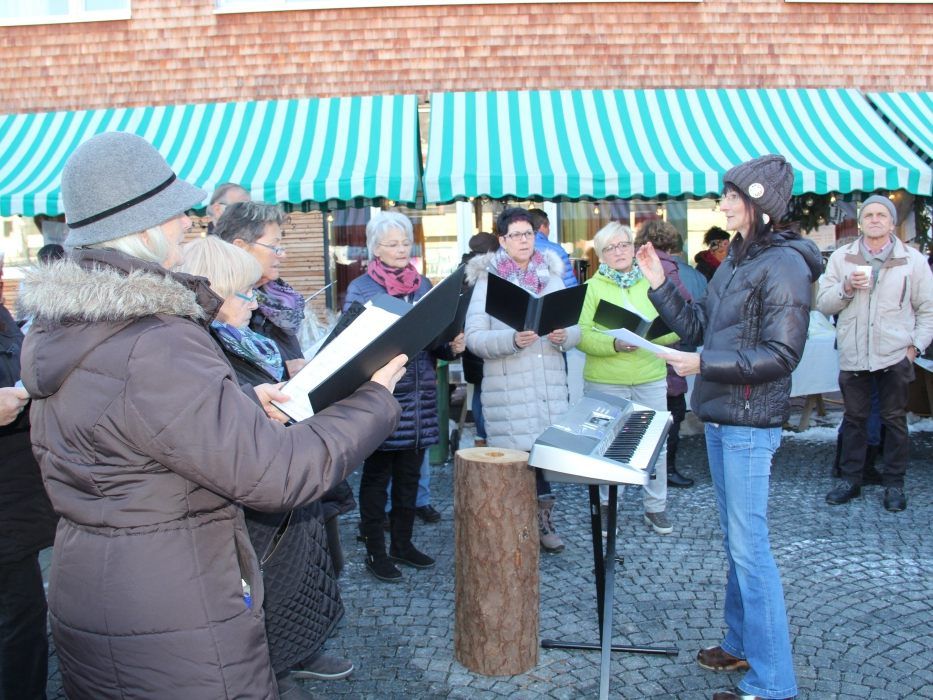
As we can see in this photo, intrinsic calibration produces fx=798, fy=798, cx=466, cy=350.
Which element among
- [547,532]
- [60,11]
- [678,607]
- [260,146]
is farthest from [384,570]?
[60,11]

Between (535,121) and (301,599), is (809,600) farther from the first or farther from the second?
(535,121)

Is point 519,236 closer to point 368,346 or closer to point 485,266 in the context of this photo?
point 485,266

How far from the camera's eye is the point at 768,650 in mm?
2893

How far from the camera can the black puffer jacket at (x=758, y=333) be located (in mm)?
2777

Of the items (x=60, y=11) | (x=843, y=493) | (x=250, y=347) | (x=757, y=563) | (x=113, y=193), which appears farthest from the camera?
(x=60, y=11)

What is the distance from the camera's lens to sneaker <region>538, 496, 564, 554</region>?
4699 millimetres

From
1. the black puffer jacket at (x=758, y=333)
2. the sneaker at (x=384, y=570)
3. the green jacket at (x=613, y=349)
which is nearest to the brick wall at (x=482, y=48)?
the green jacket at (x=613, y=349)

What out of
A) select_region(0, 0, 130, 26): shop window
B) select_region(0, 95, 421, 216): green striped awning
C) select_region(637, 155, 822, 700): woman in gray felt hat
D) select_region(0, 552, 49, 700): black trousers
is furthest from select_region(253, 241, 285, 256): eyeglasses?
select_region(0, 0, 130, 26): shop window

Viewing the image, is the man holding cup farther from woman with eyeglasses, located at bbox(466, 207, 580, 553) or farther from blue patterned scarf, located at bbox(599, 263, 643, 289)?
woman with eyeglasses, located at bbox(466, 207, 580, 553)

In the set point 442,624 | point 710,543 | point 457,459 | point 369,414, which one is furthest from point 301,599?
point 710,543

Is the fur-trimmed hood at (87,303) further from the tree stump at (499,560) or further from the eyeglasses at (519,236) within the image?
the eyeglasses at (519,236)

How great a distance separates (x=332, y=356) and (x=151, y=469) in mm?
519

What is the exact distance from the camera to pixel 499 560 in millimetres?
3326

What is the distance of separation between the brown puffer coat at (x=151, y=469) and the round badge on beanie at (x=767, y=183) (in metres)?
1.82
